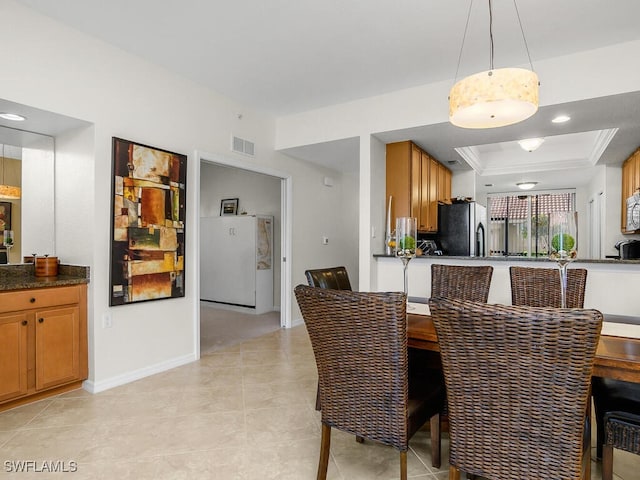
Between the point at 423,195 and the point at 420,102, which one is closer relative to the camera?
the point at 420,102

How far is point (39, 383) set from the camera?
2648 mm

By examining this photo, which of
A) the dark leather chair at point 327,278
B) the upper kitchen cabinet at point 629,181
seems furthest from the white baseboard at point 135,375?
the upper kitchen cabinet at point 629,181

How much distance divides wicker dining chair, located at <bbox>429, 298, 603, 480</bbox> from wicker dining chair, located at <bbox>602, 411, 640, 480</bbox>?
34cm

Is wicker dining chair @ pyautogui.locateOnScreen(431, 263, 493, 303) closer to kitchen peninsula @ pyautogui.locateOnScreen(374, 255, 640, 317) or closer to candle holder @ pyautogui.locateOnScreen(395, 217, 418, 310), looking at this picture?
candle holder @ pyautogui.locateOnScreen(395, 217, 418, 310)

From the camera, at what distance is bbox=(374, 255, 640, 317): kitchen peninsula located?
2.86 meters

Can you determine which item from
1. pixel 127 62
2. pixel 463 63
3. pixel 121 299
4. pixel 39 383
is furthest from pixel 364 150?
pixel 39 383

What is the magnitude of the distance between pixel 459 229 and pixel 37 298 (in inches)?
185

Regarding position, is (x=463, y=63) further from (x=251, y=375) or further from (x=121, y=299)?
(x=121, y=299)

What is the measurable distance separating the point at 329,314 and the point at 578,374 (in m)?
0.83

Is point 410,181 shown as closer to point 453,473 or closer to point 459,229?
point 459,229

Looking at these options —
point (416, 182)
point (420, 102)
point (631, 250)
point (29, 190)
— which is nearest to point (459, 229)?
point (416, 182)

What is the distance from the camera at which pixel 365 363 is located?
59.5 inches

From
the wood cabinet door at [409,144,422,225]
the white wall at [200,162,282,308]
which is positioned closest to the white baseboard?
the white wall at [200,162,282,308]

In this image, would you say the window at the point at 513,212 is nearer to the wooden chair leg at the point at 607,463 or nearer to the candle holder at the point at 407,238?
the candle holder at the point at 407,238
